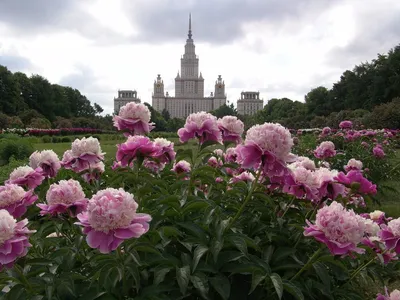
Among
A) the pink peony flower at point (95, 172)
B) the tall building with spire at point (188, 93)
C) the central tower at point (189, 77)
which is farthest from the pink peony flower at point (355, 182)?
the central tower at point (189, 77)

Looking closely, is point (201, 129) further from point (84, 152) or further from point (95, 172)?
point (95, 172)

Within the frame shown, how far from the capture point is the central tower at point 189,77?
124 metres

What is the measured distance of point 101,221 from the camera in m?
1.22

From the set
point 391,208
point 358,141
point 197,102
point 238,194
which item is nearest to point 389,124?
point 358,141

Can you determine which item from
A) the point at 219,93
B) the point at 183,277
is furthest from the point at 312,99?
the point at 219,93

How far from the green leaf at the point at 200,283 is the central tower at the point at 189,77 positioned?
122161 millimetres

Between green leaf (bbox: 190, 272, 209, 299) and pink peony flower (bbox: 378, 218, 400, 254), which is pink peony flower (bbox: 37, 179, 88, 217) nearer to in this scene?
green leaf (bbox: 190, 272, 209, 299)

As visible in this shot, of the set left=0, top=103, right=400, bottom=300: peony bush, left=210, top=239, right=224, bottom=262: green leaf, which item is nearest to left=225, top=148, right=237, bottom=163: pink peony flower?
left=0, top=103, right=400, bottom=300: peony bush

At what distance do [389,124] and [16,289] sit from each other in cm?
1914

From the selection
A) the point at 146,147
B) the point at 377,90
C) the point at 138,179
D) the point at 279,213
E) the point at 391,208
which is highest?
the point at 377,90

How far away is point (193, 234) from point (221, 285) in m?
0.28

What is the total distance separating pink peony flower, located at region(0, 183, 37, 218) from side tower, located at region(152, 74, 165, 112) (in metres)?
118

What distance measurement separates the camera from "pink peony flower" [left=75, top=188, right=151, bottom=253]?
1.21m

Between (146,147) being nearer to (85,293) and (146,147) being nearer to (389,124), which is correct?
(85,293)
